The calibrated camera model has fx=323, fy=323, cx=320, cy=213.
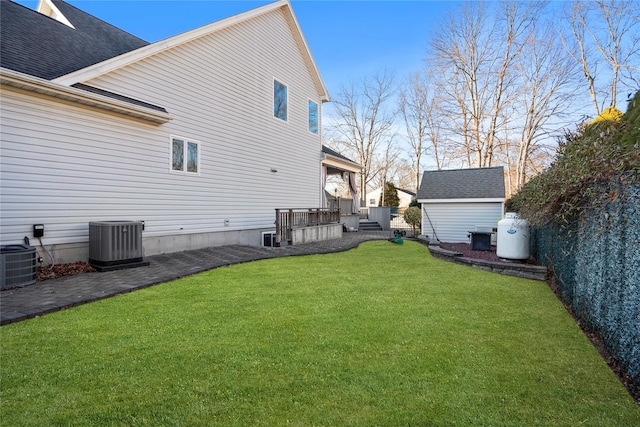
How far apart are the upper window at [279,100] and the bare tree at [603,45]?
51.7ft

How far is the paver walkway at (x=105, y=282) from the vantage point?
406cm

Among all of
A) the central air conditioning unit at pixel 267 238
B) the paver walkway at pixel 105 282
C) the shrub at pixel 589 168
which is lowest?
the paver walkway at pixel 105 282

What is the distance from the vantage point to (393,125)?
34.1 meters

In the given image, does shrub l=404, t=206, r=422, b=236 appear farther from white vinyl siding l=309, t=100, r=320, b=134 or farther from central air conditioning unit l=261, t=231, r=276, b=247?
central air conditioning unit l=261, t=231, r=276, b=247

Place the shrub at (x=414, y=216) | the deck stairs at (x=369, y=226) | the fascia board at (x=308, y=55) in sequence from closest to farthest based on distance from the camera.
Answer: the fascia board at (x=308, y=55), the shrub at (x=414, y=216), the deck stairs at (x=369, y=226)

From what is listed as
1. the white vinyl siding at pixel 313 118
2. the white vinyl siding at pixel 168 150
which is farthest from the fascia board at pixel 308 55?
the white vinyl siding at pixel 313 118

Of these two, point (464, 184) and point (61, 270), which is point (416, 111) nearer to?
point (464, 184)

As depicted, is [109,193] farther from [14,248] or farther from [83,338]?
[83,338]

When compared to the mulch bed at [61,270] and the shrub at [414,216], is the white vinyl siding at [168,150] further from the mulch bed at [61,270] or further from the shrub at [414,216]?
the shrub at [414,216]

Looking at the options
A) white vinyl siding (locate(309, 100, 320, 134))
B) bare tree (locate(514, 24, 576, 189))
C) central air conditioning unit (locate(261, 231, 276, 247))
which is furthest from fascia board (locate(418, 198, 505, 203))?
bare tree (locate(514, 24, 576, 189))

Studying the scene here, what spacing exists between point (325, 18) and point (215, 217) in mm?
9190

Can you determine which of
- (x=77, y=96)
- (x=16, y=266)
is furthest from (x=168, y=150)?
(x=16, y=266)

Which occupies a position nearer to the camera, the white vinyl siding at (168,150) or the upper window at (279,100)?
the white vinyl siding at (168,150)

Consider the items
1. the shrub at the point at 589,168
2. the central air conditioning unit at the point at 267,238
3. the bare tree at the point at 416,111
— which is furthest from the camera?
the bare tree at the point at 416,111
